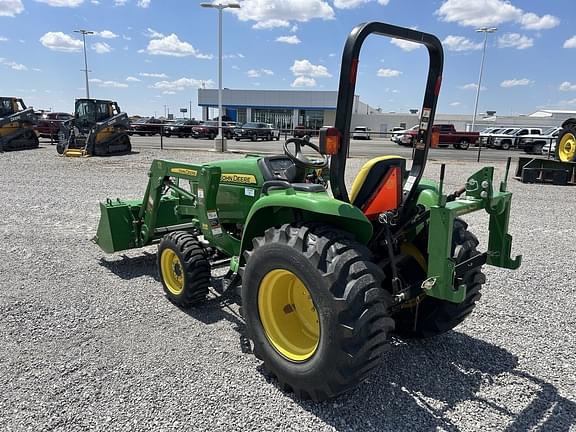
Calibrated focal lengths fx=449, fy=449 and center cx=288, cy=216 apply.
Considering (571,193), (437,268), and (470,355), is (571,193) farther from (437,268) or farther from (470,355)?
(437,268)

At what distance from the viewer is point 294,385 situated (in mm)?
2807

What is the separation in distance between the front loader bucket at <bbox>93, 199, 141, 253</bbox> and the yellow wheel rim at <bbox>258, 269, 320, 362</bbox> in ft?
9.23

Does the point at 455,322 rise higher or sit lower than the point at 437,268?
lower

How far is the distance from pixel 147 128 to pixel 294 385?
33825 mm

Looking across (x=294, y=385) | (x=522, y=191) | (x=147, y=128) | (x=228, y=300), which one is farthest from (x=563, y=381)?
(x=147, y=128)

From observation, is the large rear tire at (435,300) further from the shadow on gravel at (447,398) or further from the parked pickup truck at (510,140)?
the parked pickup truck at (510,140)

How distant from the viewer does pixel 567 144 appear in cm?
1346

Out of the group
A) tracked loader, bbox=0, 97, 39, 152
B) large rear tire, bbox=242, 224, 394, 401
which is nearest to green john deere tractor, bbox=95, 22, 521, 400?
large rear tire, bbox=242, 224, 394, 401

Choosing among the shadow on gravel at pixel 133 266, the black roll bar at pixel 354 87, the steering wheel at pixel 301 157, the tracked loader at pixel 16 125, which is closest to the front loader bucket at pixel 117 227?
the shadow on gravel at pixel 133 266

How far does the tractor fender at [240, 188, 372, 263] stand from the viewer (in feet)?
8.79

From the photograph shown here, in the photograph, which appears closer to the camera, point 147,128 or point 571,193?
point 571,193

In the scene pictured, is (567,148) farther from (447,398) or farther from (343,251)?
(343,251)

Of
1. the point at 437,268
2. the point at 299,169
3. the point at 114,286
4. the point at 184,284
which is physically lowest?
the point at 114,286

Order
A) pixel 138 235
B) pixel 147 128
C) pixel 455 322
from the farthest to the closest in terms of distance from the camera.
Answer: pixel 147 128 → pixel 138 235 → pixel 455 322
